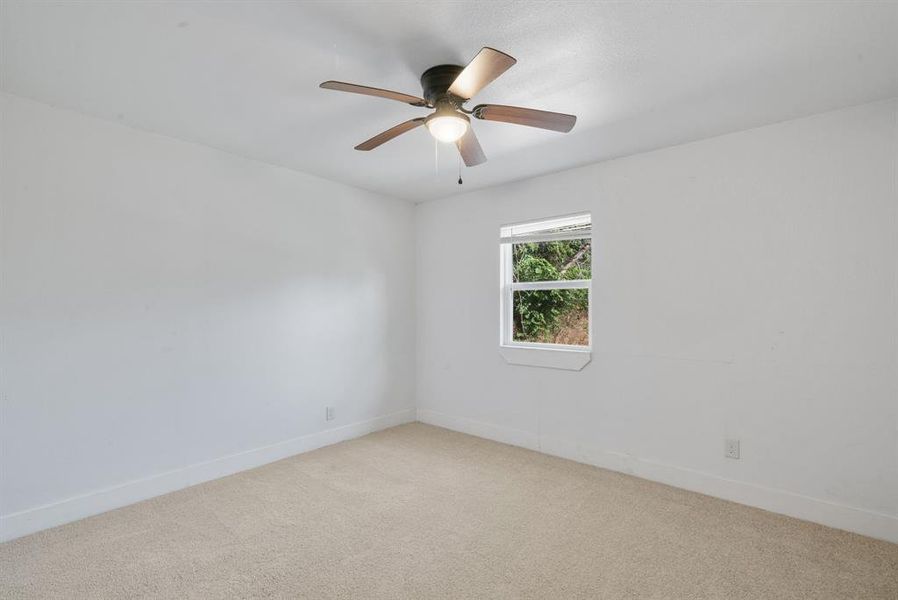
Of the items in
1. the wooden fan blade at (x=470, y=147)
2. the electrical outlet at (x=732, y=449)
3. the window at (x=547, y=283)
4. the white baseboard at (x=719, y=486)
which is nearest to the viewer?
the wooden fan blade at (x=470, y=147)

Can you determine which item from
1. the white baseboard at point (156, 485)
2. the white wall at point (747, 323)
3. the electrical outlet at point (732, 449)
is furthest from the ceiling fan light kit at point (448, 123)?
the white baseboard at point (156, 485)

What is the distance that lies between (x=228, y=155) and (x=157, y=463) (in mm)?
2181

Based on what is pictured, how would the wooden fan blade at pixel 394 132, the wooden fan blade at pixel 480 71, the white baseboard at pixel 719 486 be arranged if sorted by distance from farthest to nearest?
the white baseboard at pixel 719 486, the wooden fan blade at pixel 394 132, the wooden fan blade at pixel 480 71

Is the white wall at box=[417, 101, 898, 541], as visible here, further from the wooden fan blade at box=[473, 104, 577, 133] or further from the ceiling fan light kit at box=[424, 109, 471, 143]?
the ceiling fan light kit at box=[424, 109, 471, 143]

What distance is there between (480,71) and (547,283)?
232 cm

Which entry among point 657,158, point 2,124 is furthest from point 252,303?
point 657,158

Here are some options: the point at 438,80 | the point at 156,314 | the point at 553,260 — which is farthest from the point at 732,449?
the point at 156,314

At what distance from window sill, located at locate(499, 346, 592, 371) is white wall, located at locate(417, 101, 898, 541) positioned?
0.24 ft

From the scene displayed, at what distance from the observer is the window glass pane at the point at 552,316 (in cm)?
357

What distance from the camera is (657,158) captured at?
121 inches

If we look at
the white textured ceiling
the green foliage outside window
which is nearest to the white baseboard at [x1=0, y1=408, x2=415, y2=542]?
the green foliage outside window

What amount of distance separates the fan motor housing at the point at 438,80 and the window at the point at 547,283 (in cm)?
186

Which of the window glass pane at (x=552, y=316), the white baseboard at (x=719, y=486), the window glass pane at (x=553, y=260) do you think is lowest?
the white baseboard at (x=719, y=486)

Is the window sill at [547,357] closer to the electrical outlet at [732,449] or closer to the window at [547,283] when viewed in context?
the window at [547,283]
